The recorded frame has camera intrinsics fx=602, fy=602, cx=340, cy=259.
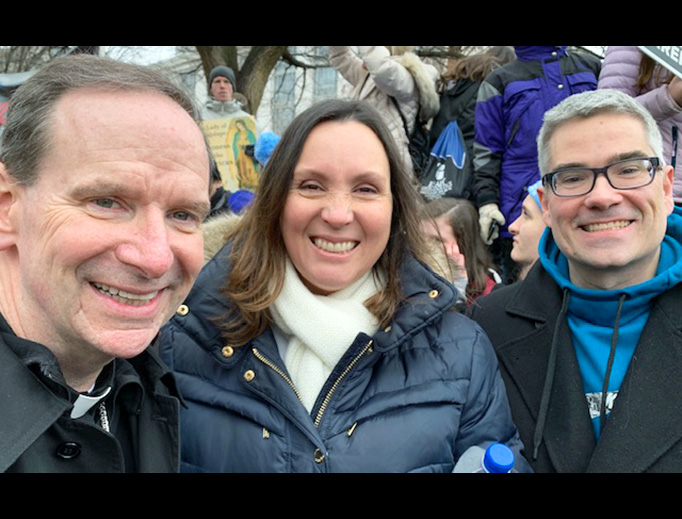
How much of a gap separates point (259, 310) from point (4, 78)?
434cm

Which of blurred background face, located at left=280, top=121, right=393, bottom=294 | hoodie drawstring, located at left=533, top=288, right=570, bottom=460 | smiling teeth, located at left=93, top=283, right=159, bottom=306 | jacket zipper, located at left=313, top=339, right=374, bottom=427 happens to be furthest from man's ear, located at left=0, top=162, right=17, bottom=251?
hoodie drawstring, located at left=533, top=288, right=570, bottom=460

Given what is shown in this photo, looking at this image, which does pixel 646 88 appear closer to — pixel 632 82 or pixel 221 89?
pixel 632 82

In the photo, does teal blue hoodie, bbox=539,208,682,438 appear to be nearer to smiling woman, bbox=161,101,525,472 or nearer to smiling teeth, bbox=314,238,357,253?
smiling woman, bbox=161,101,525,472

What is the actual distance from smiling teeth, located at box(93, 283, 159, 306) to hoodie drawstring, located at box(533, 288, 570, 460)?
1.68 m

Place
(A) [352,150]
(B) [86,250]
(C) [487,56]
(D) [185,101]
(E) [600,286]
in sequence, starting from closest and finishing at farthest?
(B) [86,250] → (D) [185,101] → (A) [352,150] → (E) [600,286] → (C) [487,56]

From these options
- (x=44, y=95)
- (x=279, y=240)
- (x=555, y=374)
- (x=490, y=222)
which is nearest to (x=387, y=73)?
(x=490, y=222)

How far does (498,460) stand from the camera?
6.18 ft

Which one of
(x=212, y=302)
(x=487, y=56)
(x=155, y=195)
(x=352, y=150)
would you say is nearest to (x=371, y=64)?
(x=487, y=56)

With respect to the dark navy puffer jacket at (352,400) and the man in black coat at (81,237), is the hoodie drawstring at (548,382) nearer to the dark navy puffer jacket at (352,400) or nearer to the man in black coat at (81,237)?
the dark navy puffer jacket at (352,400)

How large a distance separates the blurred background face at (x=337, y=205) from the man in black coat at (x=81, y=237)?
2.05 ft

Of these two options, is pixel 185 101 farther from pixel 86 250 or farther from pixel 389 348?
pixel 389 348

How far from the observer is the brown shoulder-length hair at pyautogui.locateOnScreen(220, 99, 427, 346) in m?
2.30

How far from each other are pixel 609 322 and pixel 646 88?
2.22 m

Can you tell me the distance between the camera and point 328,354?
219 centimetres
